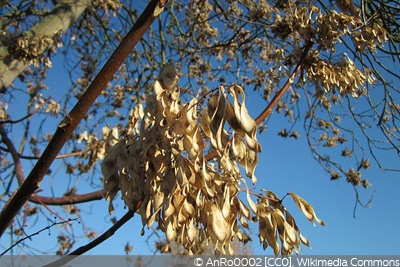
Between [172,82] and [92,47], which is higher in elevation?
[92,47]

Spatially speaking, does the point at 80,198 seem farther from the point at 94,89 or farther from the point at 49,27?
the point at 49,27

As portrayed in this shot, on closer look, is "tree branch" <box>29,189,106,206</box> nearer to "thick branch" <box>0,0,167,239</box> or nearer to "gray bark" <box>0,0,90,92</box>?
"thick branch" <box>0,0,167,239</box>

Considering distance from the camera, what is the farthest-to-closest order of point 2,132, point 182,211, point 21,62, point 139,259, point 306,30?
1. point 139,259
2. point 21,62
3. point 2,132
4. point 306,30
5. point 182,211

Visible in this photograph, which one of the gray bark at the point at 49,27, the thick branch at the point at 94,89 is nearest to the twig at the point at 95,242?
the thick branch at the point at 94,89

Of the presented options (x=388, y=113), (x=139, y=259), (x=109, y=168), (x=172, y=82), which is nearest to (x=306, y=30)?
(x=172, y=82)

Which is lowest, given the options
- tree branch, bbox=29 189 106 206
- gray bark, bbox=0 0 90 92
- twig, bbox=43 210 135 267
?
twig, bbox=43 210 135 267

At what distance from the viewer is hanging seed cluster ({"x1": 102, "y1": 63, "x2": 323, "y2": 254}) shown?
3.19 feet

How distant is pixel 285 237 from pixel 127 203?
42 cm

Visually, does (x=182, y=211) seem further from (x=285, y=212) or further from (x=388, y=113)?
(x=388, y=113)

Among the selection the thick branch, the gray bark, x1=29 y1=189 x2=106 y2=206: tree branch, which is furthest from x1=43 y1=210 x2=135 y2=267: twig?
the gray bark

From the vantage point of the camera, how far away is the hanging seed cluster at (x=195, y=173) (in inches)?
38.3

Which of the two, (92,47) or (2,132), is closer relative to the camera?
(2,132)

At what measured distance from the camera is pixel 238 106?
0.96 m

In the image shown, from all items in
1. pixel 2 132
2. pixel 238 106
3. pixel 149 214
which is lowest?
pixel 149 214
